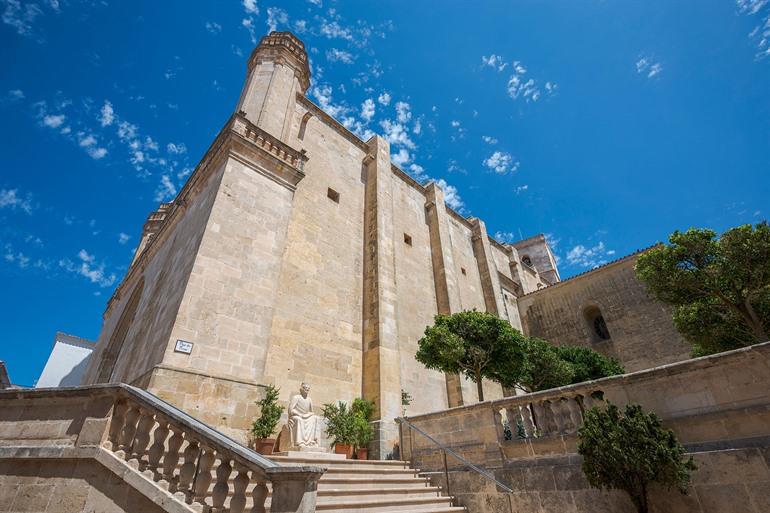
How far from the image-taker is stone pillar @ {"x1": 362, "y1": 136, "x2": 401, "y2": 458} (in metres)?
10.3

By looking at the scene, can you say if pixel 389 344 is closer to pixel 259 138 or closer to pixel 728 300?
pixel 259 138

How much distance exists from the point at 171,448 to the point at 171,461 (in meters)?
0.13

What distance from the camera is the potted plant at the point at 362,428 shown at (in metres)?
9.11

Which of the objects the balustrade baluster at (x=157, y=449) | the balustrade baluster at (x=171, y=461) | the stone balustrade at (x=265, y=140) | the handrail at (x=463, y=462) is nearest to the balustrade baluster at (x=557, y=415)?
the handrail at (x=463, y=462)

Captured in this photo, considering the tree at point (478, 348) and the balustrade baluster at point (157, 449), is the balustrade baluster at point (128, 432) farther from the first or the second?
the tree at point (478, 348)

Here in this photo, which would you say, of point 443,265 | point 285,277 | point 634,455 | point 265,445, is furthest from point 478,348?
point 443,265

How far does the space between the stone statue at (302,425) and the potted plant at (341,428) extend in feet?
5.32

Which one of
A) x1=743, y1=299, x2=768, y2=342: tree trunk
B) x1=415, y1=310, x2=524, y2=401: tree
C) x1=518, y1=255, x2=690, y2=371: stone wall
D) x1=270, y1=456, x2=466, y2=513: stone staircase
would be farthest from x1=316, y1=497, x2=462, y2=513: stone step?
x1=518, y1=255, x2=690, y2=371: stone wall

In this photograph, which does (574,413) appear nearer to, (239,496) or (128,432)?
(239,496)

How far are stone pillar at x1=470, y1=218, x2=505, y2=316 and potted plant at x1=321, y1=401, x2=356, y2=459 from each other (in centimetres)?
1240

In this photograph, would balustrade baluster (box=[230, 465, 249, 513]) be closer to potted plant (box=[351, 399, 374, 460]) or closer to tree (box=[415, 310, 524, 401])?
potted plant (box=[351, 399, 374, 460])

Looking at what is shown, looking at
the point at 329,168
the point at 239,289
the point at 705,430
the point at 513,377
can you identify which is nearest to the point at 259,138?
the point at 329,168

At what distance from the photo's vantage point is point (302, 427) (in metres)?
7.46

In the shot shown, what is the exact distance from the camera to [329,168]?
14.8m
